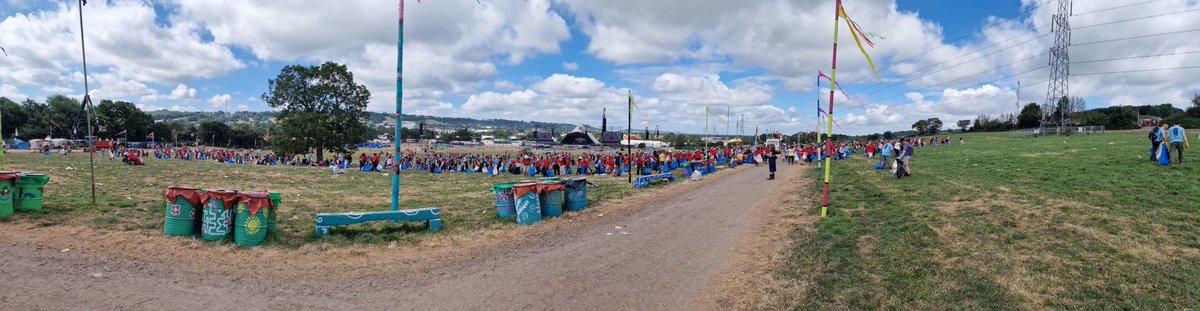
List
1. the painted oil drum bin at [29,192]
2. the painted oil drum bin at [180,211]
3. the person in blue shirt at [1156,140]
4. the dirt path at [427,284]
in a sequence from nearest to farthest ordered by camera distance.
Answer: the dirt path at [427,284] → the painted oil drum bin at [180,211] → the painted oil drum bin at [29,192] → the person in blue shirt at [1156,140]

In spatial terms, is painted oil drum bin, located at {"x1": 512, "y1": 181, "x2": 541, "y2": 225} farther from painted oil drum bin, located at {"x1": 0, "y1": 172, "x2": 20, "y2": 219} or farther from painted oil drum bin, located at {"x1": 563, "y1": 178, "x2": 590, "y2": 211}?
painted oil drum bin, located at {"x1": 0, "y1": 172, "x2": 20, "y2": 219}

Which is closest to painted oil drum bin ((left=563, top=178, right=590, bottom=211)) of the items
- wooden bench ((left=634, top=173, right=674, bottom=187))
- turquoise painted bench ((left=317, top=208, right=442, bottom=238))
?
turquoise painted bench ((left=317, top=208, right=442, bottom=238))

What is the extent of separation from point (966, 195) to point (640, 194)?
352 inches

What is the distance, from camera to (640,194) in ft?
56.1

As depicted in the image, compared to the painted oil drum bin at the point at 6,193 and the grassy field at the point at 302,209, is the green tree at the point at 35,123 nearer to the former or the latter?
the grassy field at the point at 302,209

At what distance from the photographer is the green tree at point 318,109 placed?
39.1 meters

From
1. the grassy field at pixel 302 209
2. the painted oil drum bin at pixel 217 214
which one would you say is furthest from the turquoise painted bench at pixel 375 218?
the painted oil drum bin at pixel 217 214

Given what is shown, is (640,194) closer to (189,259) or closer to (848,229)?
(848,229)

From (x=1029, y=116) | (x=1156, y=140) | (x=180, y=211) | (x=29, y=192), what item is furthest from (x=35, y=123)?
(x=1029, y=116)

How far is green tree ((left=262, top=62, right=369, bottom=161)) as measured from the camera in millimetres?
39125

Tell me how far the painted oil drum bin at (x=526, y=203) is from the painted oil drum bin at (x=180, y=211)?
18.1ft

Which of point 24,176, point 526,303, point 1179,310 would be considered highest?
point 24,176

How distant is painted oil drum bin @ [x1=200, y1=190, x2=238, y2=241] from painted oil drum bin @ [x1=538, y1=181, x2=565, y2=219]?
572cm

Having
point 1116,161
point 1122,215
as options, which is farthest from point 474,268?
point 1116,161
